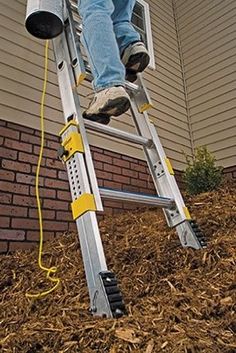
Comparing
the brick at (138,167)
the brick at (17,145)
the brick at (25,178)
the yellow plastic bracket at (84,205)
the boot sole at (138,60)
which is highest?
the brick at (138,167)

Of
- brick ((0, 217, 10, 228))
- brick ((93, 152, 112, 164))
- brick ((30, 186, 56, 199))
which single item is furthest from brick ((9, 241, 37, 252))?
brick ((93, 152, 112, 164))

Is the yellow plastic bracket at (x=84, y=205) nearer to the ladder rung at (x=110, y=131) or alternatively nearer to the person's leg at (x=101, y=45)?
the ladder rung at (x=110, y=131)

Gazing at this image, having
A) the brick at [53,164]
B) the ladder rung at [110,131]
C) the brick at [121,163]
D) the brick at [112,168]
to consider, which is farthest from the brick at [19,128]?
the ladder rung at [110,131]

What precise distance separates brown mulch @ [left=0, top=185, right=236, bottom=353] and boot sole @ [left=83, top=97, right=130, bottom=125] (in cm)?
68

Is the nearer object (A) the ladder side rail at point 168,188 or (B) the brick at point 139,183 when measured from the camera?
(A) the ladder side rail at point 168,188

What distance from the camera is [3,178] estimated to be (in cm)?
266

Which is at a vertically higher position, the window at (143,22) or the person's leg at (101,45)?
the window at (143,22)

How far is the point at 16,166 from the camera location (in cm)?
277

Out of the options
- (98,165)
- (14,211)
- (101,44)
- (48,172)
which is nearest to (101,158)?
(98,165)

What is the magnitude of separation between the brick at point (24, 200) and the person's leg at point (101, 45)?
1.44 metres

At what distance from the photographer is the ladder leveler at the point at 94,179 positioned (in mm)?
1194

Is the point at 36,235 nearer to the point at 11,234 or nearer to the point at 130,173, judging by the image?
the point at 11,234

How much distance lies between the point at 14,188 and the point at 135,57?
57.1 inches

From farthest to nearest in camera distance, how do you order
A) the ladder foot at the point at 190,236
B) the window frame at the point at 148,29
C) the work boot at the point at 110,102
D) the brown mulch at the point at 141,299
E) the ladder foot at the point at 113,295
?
1. the window frame at the point at 148,29
2. the ladder foot at the point at 190,236
3. the work boot at the point at 110,102
4. the ladder foot at the point at 113,295
5. the brown mulch at the point at 141,299
